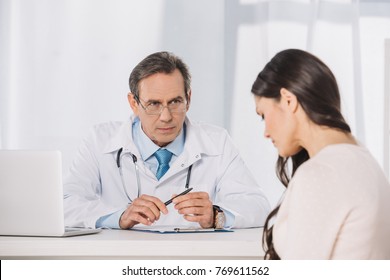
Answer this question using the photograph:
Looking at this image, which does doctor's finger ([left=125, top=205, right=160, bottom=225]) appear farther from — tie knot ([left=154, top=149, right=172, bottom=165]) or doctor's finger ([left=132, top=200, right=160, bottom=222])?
tie knot ([left=154, top=149, right=172, bottom=165])

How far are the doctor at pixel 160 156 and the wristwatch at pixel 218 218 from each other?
27cm

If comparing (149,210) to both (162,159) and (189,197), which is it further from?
(162,159)

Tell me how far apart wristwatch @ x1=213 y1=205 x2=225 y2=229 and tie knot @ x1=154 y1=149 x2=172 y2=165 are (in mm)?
566

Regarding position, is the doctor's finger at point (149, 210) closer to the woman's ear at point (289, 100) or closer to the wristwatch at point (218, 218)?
the wristwatch at point (218, 218)

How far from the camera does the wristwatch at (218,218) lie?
2477 mm

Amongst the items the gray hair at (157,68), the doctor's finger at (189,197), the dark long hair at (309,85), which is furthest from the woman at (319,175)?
the gray hair at (157,68)

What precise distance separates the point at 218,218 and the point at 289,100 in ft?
3.36

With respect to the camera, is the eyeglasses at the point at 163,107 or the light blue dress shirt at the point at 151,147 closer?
the eyeglasses at the point at 163,107

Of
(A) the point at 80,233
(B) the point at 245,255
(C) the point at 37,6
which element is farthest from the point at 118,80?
(B) the point at 245,255

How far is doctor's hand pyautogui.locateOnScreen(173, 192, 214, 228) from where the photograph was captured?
2381 millimetres

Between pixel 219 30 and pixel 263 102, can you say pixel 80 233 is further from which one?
pixel 219 30

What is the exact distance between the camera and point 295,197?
1405 millimetres

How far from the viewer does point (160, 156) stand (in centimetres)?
299

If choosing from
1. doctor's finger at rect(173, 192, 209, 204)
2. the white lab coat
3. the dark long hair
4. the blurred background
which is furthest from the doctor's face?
the dark long hair
